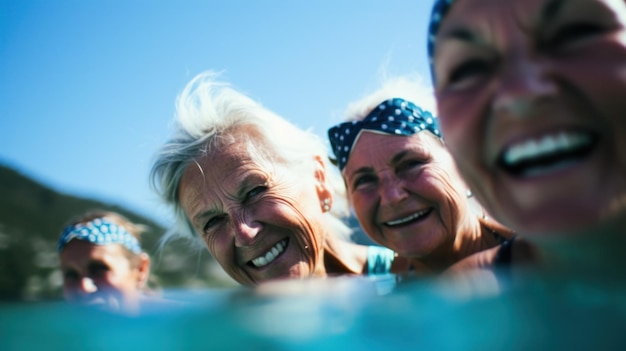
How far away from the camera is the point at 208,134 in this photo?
440 centimetres

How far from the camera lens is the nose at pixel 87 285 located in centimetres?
531

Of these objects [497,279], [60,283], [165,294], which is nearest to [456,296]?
[497,279]

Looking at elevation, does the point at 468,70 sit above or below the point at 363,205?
above

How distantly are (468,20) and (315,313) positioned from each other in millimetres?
1652

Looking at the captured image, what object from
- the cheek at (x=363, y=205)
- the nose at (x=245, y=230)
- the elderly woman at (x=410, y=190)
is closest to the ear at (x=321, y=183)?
the elderly woman at (x=410, y=190)

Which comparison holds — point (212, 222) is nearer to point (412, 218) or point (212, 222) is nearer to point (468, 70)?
point (412, 218)

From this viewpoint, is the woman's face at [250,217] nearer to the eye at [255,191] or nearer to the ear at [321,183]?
the eye at [255,191]

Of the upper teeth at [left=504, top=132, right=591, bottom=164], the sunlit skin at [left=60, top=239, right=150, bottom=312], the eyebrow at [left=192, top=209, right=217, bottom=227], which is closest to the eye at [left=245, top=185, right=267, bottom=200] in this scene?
the eyebrow at [left=192, top=209, right=217, bottom=227]

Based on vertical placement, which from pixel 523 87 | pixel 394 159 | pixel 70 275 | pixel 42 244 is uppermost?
pixel 42 244

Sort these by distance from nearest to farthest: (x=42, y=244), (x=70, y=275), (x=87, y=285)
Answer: (x=87, y=285)
(x=70, y=275)
(x=42, y=244)

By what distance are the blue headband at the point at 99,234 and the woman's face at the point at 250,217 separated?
6.18ft

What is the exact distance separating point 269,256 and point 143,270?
9.57 feet

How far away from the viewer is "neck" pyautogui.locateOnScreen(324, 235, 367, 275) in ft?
15.2

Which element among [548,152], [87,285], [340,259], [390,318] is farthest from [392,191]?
[87,285]
